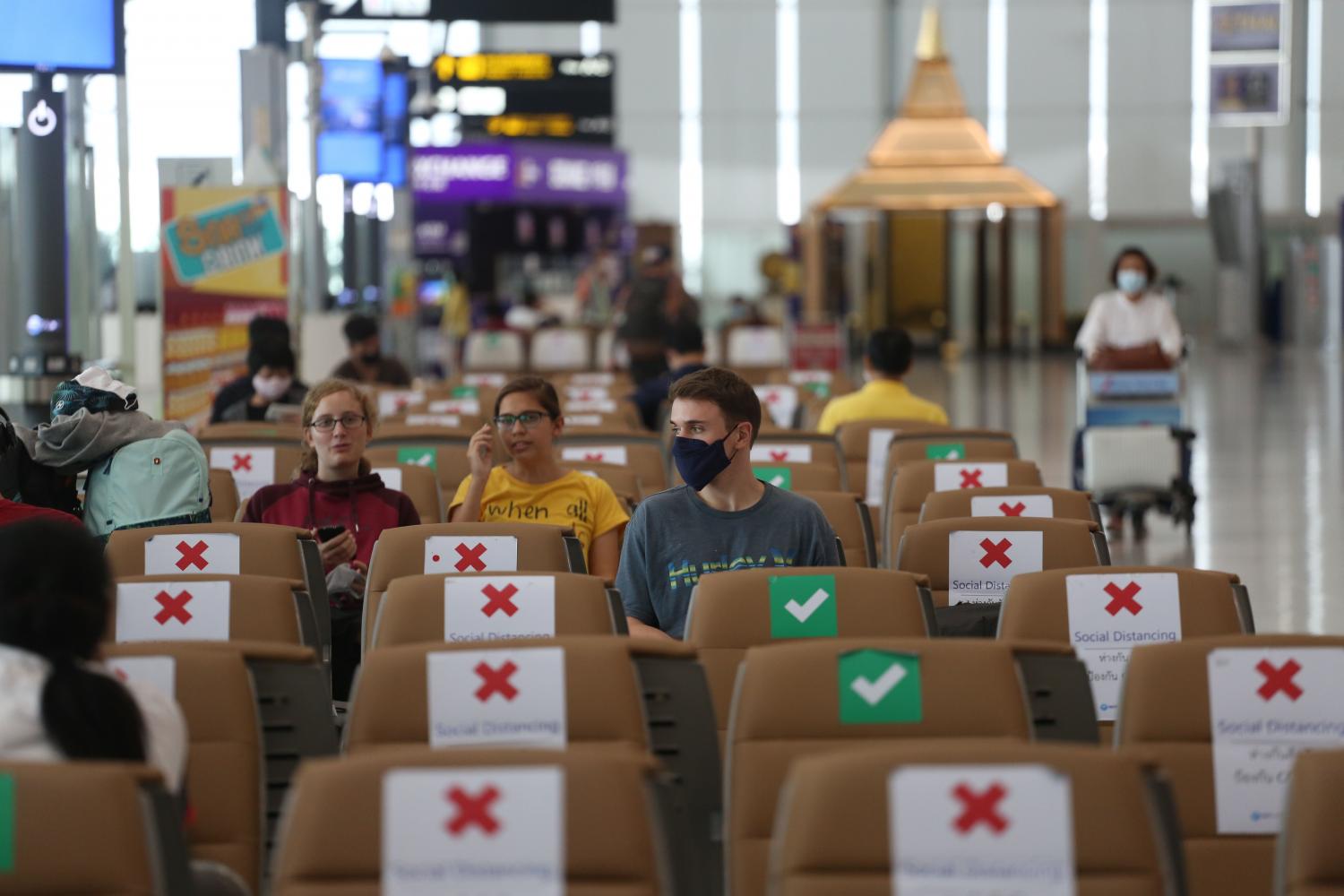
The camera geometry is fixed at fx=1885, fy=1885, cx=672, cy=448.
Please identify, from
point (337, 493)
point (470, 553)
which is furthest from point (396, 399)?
point (470, 553)

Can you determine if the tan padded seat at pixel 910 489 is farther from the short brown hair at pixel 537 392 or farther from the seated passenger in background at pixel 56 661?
the seated passenger in background at pixel 56 661

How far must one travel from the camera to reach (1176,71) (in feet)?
109

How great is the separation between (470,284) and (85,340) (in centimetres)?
1971

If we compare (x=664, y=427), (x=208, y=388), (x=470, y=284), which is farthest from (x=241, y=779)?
(x=470, y=284)

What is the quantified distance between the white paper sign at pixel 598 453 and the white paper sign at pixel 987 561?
8.02 feet

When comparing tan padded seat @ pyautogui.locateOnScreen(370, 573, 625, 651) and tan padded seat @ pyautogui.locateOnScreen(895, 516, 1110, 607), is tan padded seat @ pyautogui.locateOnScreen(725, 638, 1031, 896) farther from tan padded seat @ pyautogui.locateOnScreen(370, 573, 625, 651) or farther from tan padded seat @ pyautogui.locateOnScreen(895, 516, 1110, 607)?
tan padded seat @ pyautogui.locateOnScreen(895, 516, 1110, 607)

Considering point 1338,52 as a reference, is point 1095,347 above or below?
below

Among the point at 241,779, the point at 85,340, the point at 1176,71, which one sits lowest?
the point at 241,779

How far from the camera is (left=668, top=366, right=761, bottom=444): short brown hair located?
4.75 meters

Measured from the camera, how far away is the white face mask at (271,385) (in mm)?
8914

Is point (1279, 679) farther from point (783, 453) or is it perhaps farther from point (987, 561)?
point (783, 453)

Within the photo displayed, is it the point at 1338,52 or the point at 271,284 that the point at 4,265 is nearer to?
the point at 271,284

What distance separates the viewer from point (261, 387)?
8922 mm

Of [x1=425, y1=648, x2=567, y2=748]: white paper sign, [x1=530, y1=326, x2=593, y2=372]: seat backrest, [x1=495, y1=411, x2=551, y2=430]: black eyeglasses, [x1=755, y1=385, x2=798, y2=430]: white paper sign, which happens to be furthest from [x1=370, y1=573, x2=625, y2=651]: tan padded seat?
[x1=530, y1=326, x2=593, y2=372]: seat backrest
